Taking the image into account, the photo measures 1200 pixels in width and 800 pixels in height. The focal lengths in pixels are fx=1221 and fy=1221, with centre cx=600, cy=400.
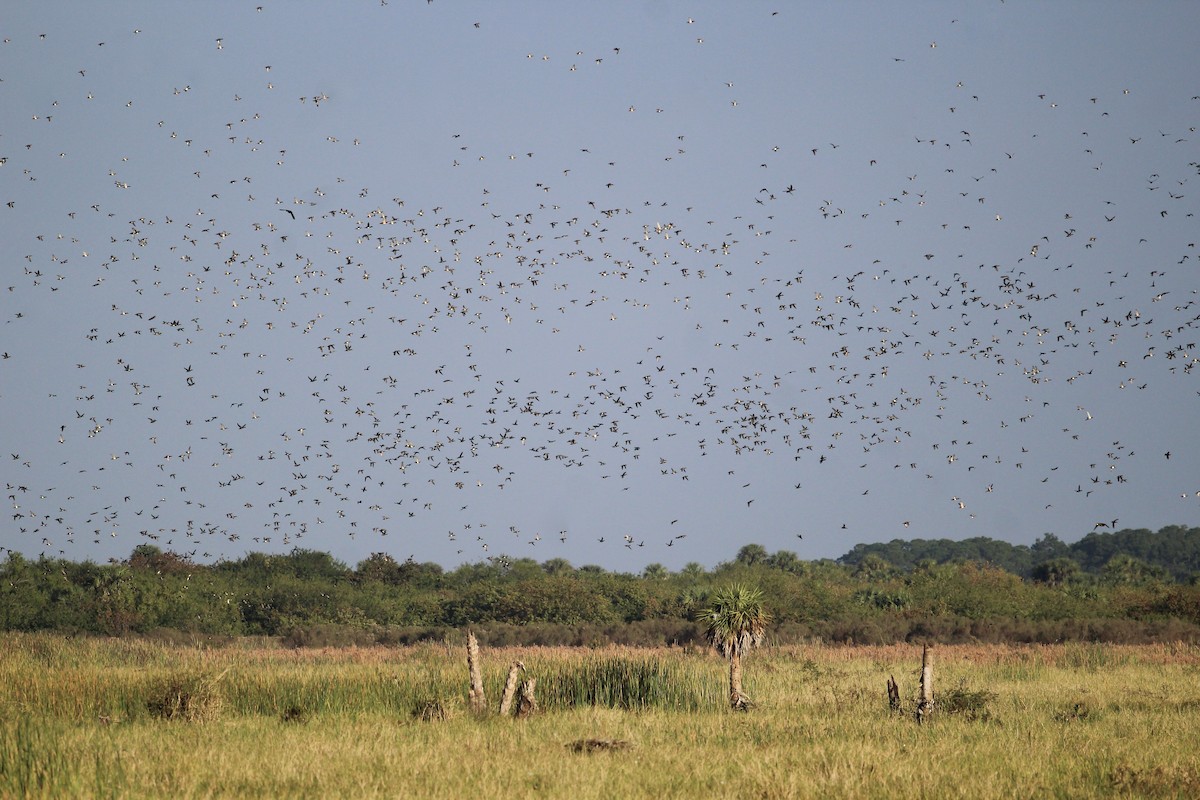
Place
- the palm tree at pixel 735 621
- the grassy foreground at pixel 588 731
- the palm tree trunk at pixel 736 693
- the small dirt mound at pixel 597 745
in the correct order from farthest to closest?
the palm tree at pixel 735 621, the palm tree trunk at pixel 736 693, the small dirt mound at pixel 597 745, the grassy foreground at pixel 588 731

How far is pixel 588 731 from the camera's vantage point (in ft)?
98.1

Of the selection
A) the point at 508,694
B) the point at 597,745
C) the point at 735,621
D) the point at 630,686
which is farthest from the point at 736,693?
the point at 597,745

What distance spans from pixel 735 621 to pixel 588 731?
8069 millimetres

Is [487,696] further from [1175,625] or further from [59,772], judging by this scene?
[1175,625]

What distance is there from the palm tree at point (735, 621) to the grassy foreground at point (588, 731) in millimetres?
1807

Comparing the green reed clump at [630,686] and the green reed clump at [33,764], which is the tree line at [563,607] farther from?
the green reed clump at [33,764]

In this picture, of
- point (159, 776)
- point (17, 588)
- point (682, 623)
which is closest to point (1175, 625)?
point (682, 623)

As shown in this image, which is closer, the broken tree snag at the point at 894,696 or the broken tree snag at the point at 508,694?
the broken tree snag at the point at 508,694

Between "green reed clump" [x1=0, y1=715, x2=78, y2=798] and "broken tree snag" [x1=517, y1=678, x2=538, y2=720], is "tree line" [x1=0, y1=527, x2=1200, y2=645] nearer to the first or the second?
"broken tree snag" [x1=517, y1=678, x2=538, y2=720]

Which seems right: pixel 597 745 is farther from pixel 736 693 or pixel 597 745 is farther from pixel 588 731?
pixel 736 693

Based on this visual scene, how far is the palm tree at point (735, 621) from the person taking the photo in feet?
120

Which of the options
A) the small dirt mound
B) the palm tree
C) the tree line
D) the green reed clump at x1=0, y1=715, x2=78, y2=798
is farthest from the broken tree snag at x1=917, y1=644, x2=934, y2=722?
the tree line

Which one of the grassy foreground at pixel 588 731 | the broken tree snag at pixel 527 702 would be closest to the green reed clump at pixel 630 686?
the grassy foreground at pixel 588 731

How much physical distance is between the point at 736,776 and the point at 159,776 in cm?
1086
